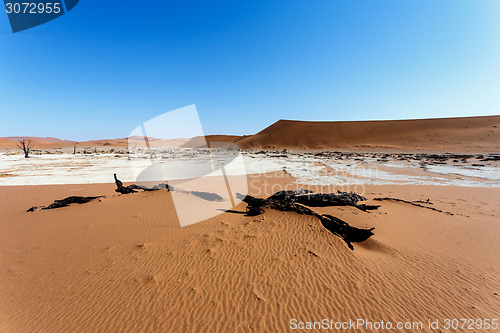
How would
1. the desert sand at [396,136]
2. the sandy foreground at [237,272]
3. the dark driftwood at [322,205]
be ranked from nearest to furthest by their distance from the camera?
the sandy foreground at [237,272] → the dark driftwood at [322,205] → the desert sand at [396,136]

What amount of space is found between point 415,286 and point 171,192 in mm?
10525

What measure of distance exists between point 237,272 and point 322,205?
5.44 metres

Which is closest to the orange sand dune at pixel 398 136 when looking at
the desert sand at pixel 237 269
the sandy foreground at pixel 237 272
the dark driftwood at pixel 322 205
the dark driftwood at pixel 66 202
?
the dark driftwood at pixel 322 205

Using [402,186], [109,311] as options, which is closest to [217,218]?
[109,311]

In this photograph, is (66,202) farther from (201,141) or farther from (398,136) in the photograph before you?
(201,141)

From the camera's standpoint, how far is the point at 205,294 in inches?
145

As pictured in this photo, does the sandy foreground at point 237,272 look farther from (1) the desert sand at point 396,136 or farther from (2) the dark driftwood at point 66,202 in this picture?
(1) the desert sand at point 396,136

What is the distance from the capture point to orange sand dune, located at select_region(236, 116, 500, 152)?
51.2 meters

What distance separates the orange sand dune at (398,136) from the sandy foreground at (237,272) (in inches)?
2304

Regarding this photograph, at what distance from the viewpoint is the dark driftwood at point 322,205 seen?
18.6ft

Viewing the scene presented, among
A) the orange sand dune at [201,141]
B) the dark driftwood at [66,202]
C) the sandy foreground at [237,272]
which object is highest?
the orange sand dune at [201,141]

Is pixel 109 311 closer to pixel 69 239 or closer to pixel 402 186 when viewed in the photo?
pixel 69 239

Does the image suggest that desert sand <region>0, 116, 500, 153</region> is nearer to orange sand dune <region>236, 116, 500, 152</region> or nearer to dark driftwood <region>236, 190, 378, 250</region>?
orange sand dune <region>236, 116, 500, 152</region>

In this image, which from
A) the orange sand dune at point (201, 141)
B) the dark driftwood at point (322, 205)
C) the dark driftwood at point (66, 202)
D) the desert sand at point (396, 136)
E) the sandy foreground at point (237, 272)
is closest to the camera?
the sandy foreground at point (237, 272)
